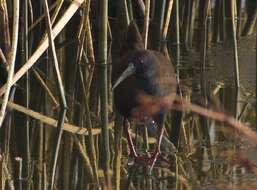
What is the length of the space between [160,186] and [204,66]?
97.2 inches

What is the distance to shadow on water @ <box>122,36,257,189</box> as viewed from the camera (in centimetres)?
330

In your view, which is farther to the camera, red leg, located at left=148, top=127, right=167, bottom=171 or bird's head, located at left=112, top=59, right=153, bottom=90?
bird's head, located at left=112, top=59, right=153, bottom=90

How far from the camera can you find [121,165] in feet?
12.1

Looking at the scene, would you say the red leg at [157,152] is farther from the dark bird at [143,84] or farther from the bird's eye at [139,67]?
the bird's eye at [139,67]

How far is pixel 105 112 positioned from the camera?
179 inches

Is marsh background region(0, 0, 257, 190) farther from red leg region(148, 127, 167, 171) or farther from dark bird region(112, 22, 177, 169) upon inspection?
dark bird region(112, 22, 177, 169)

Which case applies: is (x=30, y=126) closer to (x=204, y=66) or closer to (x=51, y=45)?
(x=51, y=45)

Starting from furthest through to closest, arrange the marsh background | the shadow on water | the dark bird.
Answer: the dark bird → the marsh background → the shadow on water

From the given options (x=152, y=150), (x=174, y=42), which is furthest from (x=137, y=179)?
(x=174, y=42)

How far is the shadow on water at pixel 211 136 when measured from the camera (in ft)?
10.8

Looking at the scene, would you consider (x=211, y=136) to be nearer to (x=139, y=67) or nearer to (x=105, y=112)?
(x=139, y=67)

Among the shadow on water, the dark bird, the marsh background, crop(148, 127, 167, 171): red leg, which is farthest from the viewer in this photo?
the dark bird

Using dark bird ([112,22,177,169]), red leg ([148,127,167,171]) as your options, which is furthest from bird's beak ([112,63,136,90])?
red leg ([148,127,167,171])

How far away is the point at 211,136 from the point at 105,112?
0.80 m
